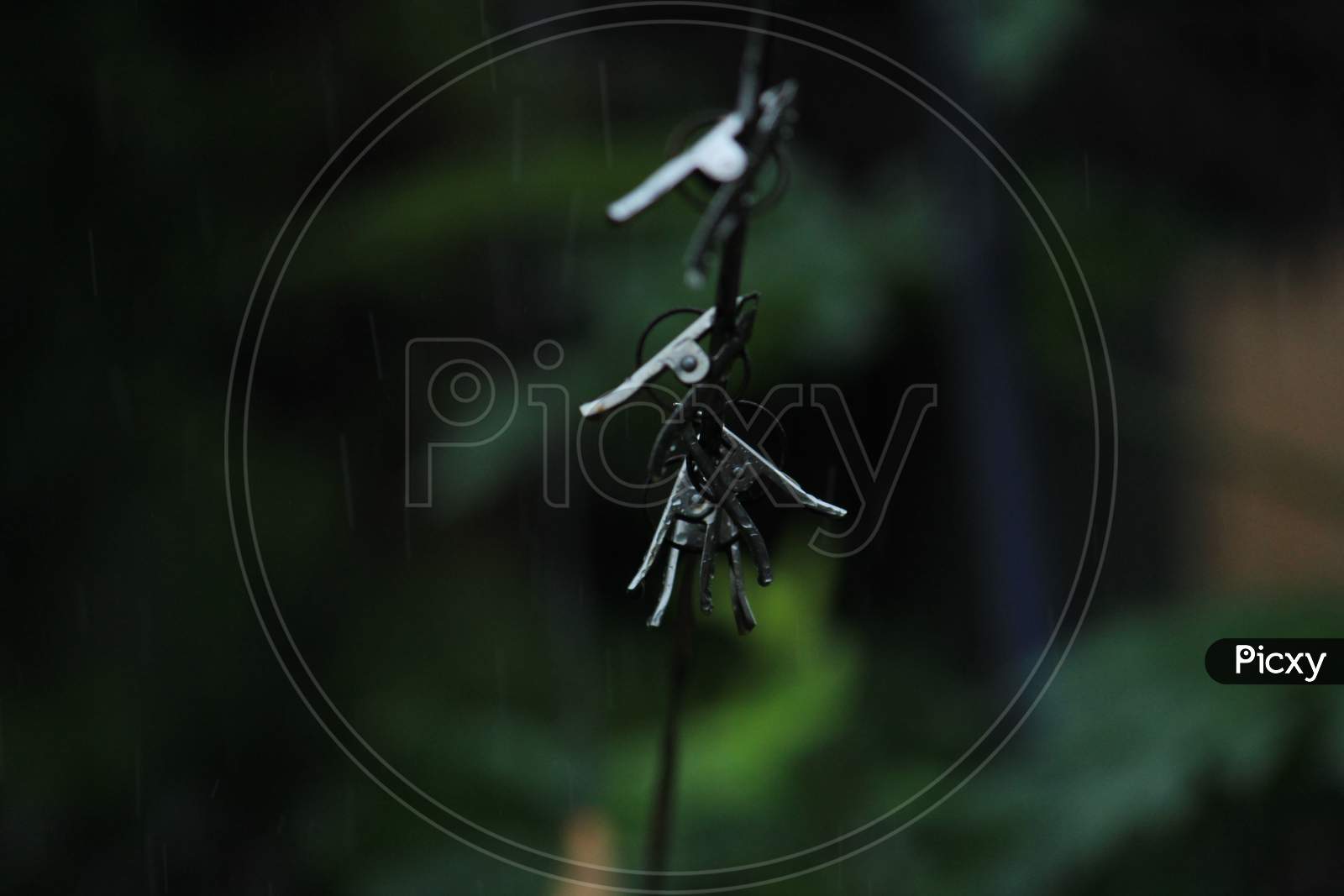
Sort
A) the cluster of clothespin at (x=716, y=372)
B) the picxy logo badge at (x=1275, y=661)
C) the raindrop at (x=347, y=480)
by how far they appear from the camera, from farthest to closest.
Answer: the raindrop at (x=347, y=480) → the picxy logo badge at (x=1275, y=661) → the cluster of clothespin at (x=716, y=372)

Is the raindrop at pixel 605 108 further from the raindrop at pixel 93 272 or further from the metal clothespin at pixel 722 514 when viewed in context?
the metal clothespin at pixel 722 514

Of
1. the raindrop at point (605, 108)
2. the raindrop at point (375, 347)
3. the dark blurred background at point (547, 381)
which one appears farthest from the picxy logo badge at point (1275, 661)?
the raindrop at point (375, 347)

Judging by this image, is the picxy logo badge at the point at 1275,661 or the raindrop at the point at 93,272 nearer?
the picxy logo badge at the point at 1275,661

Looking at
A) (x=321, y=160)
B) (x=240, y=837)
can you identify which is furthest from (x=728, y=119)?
(x=240, y=837)

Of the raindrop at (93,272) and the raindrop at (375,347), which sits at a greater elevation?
the raindrop at (93,272)

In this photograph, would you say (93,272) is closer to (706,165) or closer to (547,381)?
(547,381)

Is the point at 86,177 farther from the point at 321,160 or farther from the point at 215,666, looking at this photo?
the point at 215,666

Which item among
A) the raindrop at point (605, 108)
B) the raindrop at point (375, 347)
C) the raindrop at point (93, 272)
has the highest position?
the raindrop at point (605, 108)

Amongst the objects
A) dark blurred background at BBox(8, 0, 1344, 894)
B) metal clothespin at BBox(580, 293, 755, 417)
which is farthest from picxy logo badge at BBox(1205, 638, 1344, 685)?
metal clothespin at BBox(580, 293, 755, 417)
